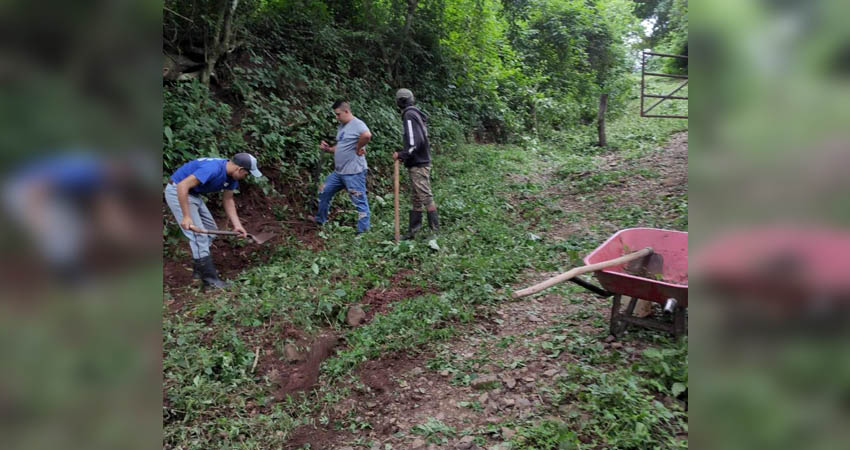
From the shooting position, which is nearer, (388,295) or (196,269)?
(388,295)

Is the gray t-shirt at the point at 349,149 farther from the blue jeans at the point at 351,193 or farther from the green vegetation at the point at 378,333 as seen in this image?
the green vegetation at the point at 378,333

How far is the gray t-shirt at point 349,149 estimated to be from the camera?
22.4ft

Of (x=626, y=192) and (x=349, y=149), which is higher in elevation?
(x=349, y=149)

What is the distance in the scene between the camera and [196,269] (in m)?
5.50

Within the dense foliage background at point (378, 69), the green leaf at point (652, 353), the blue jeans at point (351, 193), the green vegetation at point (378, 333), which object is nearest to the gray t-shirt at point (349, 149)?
the blue jeans at point (351, 193)

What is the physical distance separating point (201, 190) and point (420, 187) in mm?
Answer: 2846

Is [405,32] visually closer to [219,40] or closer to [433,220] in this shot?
[219,40]

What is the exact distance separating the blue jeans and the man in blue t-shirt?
1751mm

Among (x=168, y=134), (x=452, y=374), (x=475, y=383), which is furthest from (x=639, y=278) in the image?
(x=168, y=134)
